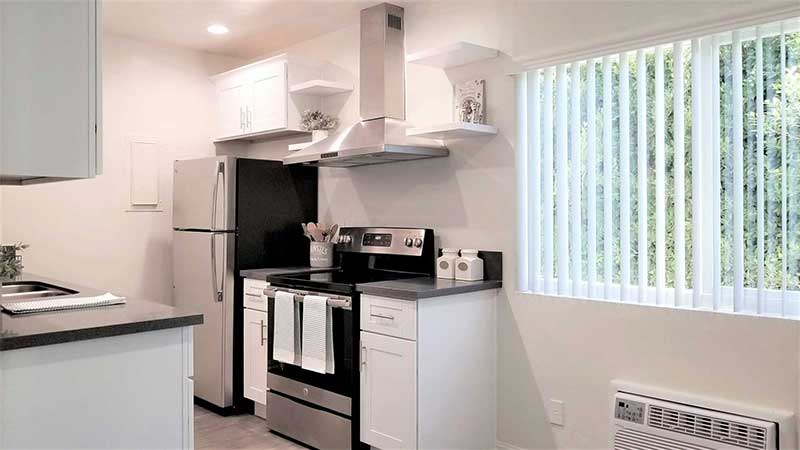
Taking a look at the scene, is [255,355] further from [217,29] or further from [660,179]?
[660,179]

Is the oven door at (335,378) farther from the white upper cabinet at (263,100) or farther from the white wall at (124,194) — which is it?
the white wall at (124,194)

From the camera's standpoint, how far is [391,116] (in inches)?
150

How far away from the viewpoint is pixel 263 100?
4516mm

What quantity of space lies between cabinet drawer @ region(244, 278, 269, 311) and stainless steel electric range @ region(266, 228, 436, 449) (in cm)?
21

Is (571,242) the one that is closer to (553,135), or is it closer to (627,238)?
(627,238)

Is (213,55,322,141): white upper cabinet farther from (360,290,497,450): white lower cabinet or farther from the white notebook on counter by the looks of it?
the white notebook on counter

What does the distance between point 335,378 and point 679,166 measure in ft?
6.54

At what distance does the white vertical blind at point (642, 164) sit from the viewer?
113 inches

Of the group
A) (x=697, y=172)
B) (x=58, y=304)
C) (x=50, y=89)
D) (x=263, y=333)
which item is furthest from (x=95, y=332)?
(x=697, y=172)

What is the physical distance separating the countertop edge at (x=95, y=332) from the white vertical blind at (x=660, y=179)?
198cm

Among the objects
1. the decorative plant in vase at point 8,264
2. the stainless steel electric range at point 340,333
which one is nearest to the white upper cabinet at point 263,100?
the stainless steel electric range at point 340,333

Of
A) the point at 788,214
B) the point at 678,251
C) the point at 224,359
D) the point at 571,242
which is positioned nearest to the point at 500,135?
the point at 571,242

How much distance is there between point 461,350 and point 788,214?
1.59m

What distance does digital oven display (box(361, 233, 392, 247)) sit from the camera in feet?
12.8
